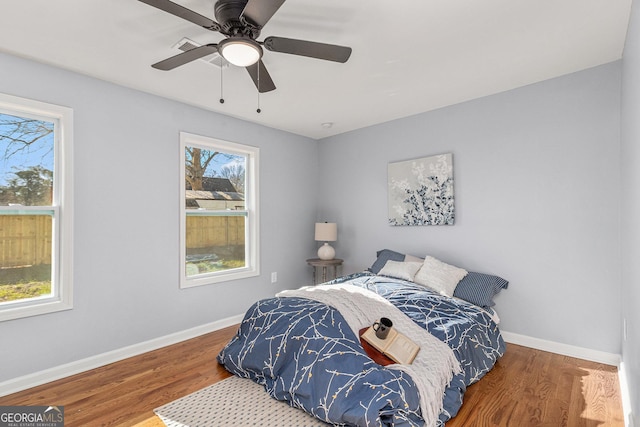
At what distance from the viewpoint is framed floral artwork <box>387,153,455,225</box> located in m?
3.64

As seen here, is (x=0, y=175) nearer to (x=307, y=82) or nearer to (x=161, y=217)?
(x=161, y=217)

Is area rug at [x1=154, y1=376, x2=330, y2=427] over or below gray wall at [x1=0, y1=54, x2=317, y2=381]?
below

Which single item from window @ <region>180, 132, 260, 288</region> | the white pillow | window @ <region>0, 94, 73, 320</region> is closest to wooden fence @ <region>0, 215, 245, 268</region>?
window @ <region>0, 94, 73, 320</region>

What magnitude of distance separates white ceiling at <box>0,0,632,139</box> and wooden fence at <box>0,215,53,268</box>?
1245 mm

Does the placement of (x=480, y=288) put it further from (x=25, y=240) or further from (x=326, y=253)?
(x=25, y=240)

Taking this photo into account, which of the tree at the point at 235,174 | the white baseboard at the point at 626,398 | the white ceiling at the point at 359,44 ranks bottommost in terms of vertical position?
the white baseboard at the point at 626,398

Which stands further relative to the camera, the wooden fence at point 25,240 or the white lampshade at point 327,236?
the white lampshade at point 327,236

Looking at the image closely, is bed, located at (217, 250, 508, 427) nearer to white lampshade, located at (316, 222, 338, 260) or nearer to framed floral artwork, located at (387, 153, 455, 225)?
framed floral artwork, located at (387, 153, 455, 225)

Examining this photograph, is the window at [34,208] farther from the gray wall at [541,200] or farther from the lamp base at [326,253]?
the gray wall at [541,200]

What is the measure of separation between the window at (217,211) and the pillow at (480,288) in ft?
7.86

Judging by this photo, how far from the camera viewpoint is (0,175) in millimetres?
2539

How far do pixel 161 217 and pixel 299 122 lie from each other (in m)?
1.98

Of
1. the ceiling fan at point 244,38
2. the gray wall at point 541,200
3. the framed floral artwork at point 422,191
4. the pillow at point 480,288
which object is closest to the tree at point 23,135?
the ceiling fan at point 244,38

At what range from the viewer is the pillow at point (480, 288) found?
120 inches
